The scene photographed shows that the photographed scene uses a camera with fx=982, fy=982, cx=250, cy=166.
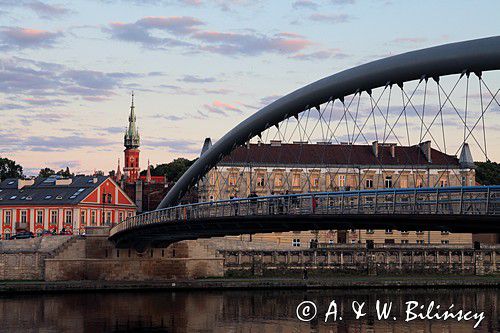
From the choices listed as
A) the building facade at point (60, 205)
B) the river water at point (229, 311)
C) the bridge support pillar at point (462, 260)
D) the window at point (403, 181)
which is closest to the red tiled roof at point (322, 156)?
the window at point (403, 181)

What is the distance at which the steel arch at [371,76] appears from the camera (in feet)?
131

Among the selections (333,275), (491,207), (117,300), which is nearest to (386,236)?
(333,275)

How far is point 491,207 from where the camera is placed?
3706cm

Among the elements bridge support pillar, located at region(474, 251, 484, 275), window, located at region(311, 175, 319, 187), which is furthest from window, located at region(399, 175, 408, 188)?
bridge support pillar, located at region(474, 251, 484, 275)

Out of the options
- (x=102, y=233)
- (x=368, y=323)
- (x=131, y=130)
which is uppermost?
(x=131, y=130)

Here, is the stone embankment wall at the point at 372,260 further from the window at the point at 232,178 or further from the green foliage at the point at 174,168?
the green foliage at the point at 174,168

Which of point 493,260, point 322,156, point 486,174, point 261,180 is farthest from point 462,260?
point 486,174

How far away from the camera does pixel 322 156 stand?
99312 mm

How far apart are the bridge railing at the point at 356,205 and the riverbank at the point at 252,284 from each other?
7042 millimetres

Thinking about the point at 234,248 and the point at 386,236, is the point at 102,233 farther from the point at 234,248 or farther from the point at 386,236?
the point at 386,236

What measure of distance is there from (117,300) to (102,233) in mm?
12770

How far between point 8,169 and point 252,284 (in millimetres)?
78255

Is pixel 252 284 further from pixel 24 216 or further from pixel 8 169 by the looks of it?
pixel 8 169

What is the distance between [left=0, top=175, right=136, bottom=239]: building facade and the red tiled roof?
1529 centimetres
